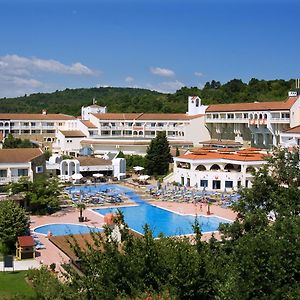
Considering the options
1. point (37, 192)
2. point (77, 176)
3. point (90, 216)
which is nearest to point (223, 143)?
point (77, 176)

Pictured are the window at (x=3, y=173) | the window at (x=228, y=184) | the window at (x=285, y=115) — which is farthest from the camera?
the window at (x=285, y=115)

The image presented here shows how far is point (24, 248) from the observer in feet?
62.4

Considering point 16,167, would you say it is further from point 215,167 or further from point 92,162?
point 215,167

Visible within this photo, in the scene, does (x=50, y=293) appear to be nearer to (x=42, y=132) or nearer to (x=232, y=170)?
(x=232, y=170)

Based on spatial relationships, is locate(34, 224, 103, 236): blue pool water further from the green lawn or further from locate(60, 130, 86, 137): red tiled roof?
locate(60, 130, 86, 137): red tiled roof

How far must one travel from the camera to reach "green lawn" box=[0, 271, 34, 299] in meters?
14.5

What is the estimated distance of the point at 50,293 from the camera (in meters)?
11.0

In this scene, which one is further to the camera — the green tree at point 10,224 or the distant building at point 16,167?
the distant building at point 16,167

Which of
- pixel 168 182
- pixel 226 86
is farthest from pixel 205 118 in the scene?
pixel 226 86

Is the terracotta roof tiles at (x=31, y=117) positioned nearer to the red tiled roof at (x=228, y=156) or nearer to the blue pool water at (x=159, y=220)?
the red tiled roof at (x=228, y=156)

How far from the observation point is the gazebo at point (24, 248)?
18953 millimetres

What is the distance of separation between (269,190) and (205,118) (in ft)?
131

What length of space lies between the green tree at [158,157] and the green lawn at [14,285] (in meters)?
25.4

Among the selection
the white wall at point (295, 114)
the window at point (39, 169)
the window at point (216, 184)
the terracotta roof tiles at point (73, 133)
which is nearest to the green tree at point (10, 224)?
the window at point (39, 169)
